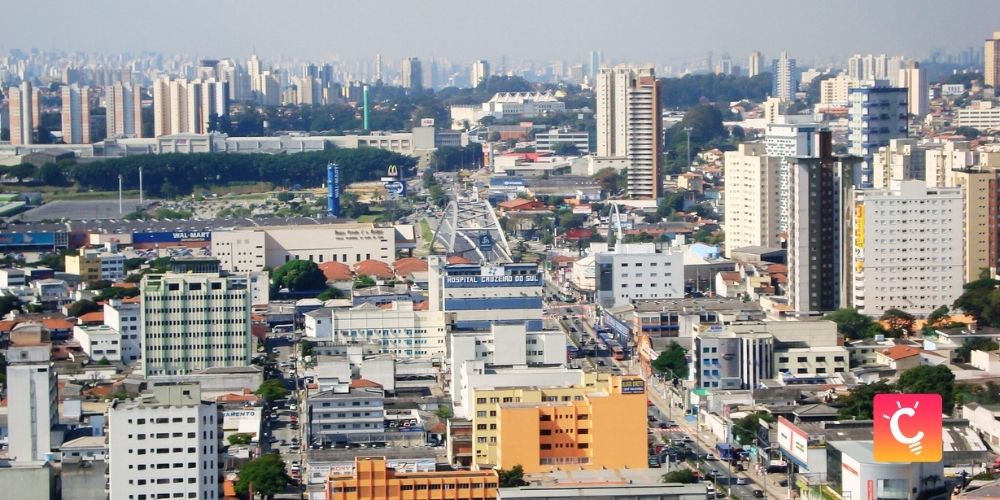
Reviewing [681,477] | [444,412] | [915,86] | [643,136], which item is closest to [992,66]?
[915,86]

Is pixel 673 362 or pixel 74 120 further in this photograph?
pixel 74 120

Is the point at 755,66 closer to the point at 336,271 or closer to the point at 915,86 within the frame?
the point at 915,86

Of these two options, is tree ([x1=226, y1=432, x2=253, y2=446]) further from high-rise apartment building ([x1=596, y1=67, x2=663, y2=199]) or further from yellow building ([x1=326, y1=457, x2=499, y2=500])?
high-rise apartment building ([x1=596, y1=67, x2=663, y2=199])

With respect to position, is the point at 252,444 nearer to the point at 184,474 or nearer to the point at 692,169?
the point at 184,474

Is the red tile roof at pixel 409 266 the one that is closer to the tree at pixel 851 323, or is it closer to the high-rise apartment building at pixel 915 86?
the tree at pixel 851 323

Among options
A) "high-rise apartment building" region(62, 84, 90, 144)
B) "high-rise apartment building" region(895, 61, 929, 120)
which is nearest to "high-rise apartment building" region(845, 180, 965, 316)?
"high-rise apartment building" region(895, 61, 929, 120)

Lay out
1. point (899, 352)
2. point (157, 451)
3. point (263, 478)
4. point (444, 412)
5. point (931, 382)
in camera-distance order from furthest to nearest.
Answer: point (899, 352)
point (444, 412)
point (931, 382)
point (263, 478)
point (157, 451)
